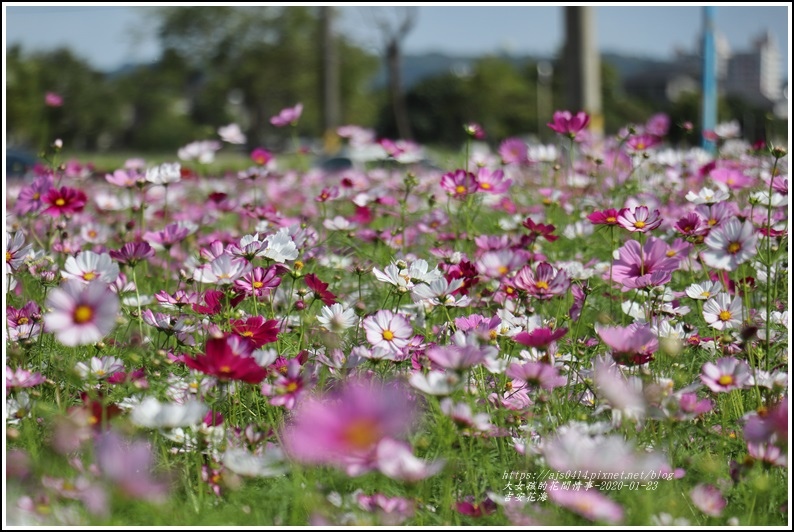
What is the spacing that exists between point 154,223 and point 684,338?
2.25 m

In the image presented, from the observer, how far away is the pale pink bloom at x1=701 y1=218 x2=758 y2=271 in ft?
4.65

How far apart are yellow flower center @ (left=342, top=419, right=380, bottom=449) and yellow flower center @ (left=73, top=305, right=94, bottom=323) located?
1.37 feet

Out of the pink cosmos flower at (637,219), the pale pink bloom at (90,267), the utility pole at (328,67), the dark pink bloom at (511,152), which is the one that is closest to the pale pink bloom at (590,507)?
the pink cosmos flower at (637,219)

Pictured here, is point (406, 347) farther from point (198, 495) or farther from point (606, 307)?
point (606, 307)

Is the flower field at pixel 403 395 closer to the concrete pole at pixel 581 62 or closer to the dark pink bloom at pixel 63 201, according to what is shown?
the dark pink bloom at pixel 63 201

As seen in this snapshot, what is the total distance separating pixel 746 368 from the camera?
4.29 ft

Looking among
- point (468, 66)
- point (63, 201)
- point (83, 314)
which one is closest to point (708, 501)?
point (83, 314)

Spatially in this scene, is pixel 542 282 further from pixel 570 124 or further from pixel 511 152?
pixel 511 152

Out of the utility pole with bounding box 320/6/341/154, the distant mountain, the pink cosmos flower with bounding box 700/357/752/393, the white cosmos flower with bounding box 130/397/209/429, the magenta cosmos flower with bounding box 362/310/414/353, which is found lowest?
the distant mountain

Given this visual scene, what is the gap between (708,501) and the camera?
3.63 feet

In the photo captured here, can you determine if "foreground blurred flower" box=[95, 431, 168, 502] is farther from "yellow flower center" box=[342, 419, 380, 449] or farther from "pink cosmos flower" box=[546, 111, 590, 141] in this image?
"pink cosmos flower" box=[546, 111, 590, 141]

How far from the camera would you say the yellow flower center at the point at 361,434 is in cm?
87

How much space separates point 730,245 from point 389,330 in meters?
0.60

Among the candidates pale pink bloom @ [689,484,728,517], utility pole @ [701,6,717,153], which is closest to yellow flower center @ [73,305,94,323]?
pale pink bloom @ [689,484,728,517]
